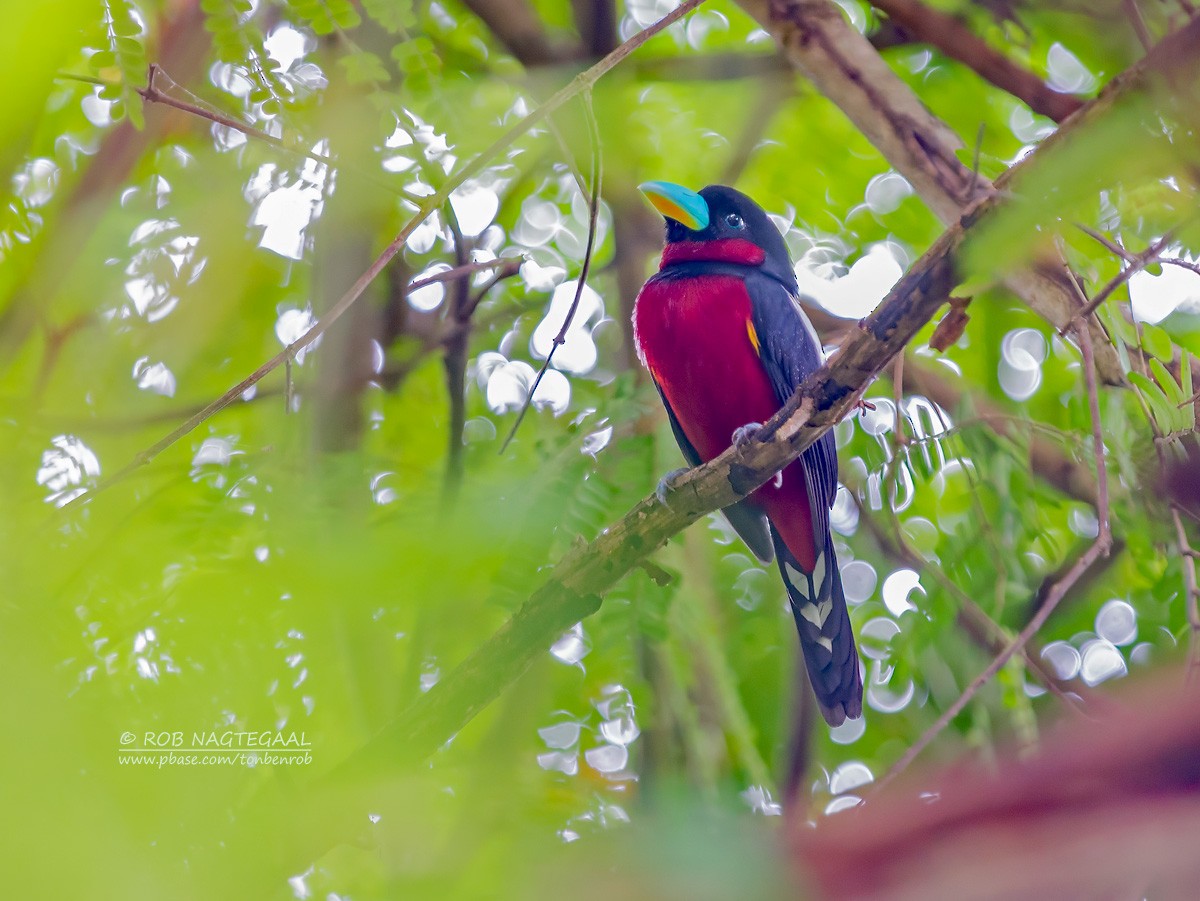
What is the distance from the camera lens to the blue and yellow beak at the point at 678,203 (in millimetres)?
2990

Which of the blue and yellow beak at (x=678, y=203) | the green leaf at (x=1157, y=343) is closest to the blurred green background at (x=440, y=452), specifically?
the green leaf at (x=1157, y=343)

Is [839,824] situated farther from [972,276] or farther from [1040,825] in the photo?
[972,276]

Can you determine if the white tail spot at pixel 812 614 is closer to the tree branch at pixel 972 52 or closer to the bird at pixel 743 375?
the bird at pixel 743 375

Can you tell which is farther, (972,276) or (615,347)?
(615,347)

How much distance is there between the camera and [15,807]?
1.09 m

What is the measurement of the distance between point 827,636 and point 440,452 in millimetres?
1218

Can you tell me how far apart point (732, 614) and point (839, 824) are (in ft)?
9.90

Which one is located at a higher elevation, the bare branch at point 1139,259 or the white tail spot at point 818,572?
the bare branch at point 1139,259

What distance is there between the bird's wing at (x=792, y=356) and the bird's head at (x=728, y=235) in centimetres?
17

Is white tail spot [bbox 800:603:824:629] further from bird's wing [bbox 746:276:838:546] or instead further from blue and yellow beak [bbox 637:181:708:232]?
blue and yellow beak [bbox 637:181:708:232]

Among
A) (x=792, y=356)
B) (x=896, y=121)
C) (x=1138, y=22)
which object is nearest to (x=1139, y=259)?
(x=1138, y=22)

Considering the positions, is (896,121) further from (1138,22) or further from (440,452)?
(440,452)

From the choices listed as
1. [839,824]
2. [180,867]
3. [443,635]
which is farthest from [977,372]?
[839,824]

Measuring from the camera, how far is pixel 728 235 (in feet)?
10.6
